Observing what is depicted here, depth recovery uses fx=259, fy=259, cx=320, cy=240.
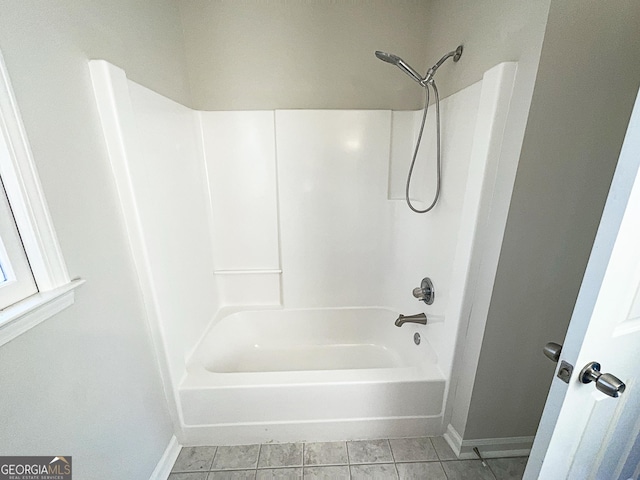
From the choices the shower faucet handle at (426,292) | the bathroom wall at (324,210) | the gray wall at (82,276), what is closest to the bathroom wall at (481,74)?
the bathroom wall at (324,210)

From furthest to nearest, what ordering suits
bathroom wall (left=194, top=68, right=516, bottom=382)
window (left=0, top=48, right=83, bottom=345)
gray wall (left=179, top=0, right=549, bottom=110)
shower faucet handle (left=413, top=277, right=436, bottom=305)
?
bathroom wall (left=194, top=68, right=516, bottom=382), gray wall (left=179, top=0, right=549, bottom=110), shower faucet handle (left=413, top=277, right=436, bottom=305), window (left=0, top=48, right=83, bottom=345)

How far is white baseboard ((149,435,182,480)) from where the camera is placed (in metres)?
1.18

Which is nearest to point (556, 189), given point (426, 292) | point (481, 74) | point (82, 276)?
point (481, 74)

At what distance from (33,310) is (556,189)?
1622mm

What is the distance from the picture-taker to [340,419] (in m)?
1.35

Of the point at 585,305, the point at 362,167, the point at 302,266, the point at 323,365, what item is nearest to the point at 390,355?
the point at 323,365

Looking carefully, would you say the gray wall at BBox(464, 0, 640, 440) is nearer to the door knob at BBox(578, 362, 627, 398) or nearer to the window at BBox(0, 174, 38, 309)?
the door knob at BBox(578, 362, 627, 398)

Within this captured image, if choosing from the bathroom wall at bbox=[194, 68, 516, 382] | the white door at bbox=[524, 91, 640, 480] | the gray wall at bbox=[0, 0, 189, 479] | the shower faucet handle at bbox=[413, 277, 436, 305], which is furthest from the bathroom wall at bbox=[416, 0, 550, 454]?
the gray wall at bbox=[0, 0, 189, 479]

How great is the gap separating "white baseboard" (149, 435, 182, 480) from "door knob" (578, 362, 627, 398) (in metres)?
1.64

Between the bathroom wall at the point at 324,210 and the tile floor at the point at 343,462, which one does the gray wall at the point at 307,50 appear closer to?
the bathroom wall at the point at 324,210

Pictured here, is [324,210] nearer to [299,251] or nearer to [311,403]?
[299,251]

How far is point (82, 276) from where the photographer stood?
2.73ft

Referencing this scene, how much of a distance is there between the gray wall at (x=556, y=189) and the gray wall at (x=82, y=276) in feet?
4.73

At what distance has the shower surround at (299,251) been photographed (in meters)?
1.08
